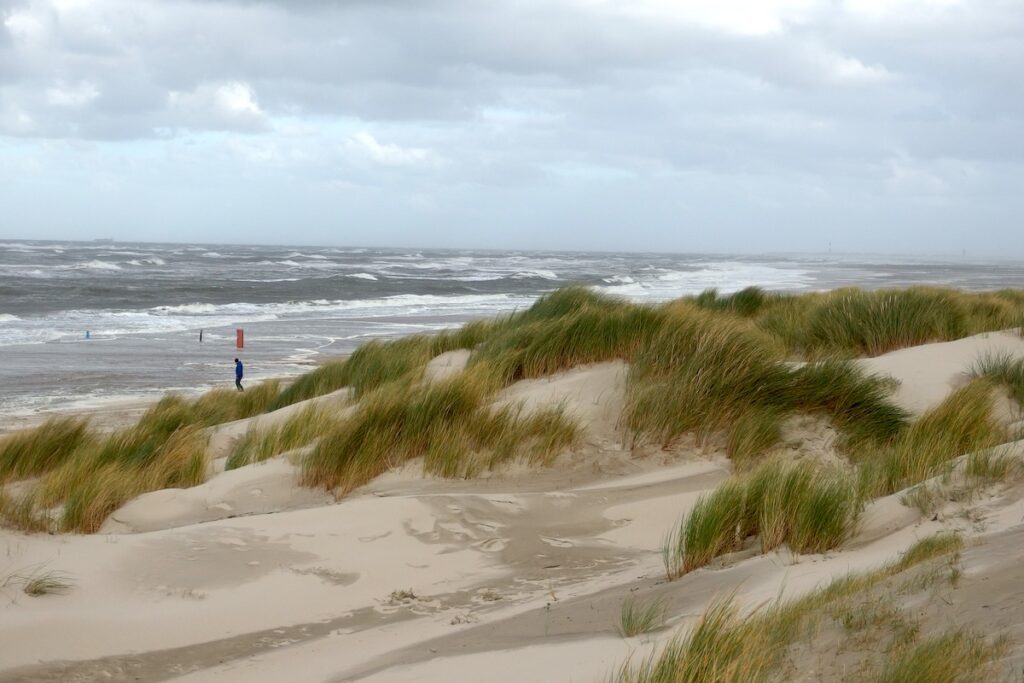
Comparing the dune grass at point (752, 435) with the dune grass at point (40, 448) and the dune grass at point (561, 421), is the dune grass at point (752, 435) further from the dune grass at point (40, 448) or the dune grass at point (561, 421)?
the dune grass at point (40, 448)

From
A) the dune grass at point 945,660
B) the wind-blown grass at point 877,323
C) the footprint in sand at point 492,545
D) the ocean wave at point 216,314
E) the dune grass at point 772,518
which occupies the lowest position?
the ocean wave at point 216,314

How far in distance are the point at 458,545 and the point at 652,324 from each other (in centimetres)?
350

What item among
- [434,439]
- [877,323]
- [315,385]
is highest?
[877,323]

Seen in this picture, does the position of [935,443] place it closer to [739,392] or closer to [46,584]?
[739,392]

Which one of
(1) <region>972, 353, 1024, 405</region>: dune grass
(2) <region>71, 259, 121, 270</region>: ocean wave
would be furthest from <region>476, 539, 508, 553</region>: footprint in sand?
(2) <region>71, 259, 121, 270</region>: ocean wave

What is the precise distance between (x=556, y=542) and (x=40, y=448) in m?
5.31

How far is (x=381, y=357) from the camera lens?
1052 cm

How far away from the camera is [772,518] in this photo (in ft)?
13.8

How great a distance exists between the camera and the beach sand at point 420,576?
3418 mm

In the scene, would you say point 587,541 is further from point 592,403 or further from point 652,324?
point 652,324

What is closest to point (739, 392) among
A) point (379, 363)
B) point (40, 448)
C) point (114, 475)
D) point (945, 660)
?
point (114, 475)

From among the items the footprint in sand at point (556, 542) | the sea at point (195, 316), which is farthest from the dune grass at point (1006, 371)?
the sea at point (195, 316)

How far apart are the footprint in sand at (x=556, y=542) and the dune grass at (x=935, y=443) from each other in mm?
1472

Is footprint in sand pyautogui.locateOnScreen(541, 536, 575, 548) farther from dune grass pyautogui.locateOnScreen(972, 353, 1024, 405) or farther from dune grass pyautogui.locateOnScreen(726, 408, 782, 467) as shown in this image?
dune grass pyautogui.locateOnScreen(972, 353, 1024, 405)
